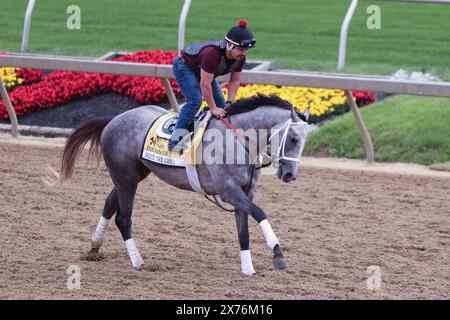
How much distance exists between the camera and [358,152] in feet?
39.8

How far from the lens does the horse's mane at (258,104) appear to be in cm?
751

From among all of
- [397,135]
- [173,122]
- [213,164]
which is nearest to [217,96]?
[173,122]

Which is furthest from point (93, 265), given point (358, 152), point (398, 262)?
point (358, 152)

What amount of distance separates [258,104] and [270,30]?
8384mm

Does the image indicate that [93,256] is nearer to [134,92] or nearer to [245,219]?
[245,219]

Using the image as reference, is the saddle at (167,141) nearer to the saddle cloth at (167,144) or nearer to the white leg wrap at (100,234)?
the saddle cloth at (167,144)

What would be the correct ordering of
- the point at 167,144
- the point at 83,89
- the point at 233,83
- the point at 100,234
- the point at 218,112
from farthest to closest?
the point at 83,89
the point at 100,234
the point at 233,83
the point at 167,144
the point at 218,112

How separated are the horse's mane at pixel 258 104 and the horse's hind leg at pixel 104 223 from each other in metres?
1.25

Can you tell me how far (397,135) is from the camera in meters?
12.2

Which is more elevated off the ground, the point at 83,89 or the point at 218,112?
the point at 218,112

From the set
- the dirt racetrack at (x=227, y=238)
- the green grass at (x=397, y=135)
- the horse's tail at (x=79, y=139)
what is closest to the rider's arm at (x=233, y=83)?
the horse's tail at (x=79, y=139)

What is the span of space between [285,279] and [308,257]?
0.73m

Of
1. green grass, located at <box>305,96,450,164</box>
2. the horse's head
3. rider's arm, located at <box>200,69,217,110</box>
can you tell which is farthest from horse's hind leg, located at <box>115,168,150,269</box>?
green grass, located at <box>305,96,450,164</box>

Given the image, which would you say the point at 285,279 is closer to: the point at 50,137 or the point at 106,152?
the point at 106,152
